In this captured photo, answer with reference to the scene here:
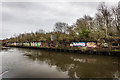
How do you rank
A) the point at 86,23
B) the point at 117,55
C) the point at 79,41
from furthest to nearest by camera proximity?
the point at 86,23
the point at 79,41
the point at 117,55

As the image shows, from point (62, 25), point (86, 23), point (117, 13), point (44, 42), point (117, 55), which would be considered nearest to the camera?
point (117, 55)

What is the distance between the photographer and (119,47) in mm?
14828

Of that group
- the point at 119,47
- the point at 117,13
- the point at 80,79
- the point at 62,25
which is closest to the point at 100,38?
the point at 119,47

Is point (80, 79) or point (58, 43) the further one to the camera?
point (58, 43)

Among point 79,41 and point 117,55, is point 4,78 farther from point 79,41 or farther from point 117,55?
point 79,41

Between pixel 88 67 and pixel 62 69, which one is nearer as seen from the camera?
pixel 62 69

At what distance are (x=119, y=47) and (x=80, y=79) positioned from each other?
1319 cm

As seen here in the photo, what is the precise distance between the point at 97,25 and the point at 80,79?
2058 cm

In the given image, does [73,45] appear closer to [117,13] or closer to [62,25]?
[117,13]

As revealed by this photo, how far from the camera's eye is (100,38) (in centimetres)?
1759

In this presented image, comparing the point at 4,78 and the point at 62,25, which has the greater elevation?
the point at 62,25

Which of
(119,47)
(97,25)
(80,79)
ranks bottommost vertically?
(80,79)

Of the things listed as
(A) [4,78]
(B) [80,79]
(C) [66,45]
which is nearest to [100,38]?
(C) [66,45]

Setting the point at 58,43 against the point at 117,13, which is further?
the point at 58,43
